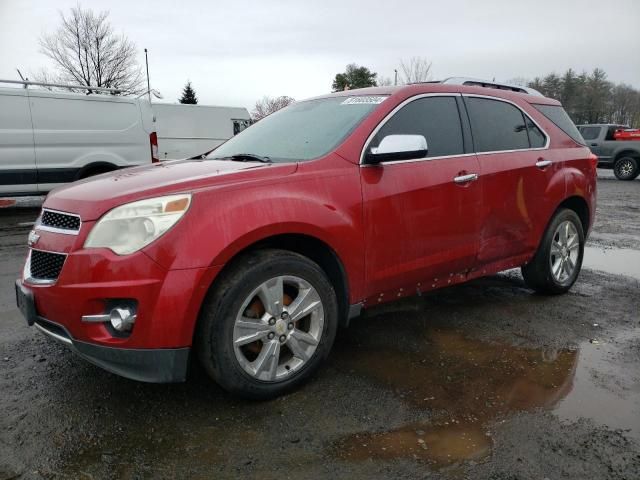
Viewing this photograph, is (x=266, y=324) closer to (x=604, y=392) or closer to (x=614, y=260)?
Result: (x=604, y=392)

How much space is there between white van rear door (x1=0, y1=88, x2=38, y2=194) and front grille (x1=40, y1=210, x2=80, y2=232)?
7259mm

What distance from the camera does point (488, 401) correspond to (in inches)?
106

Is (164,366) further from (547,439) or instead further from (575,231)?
(575,231)

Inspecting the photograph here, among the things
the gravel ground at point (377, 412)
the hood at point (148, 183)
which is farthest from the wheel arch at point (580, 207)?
the hood at point (148, 183)

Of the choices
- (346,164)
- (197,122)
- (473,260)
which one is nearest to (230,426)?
(346,164)

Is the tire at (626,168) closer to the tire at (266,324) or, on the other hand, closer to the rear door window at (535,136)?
the rear door window at (535,136)

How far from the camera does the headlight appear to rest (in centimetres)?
233

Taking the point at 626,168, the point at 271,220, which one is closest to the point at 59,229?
the point at 271,220

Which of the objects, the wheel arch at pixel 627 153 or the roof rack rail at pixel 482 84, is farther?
the wheel arch at pixel 627 153

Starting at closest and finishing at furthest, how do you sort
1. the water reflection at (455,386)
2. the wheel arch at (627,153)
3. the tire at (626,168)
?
the water reflection at (455,386) < the wheel arch at (627,153) < the tire at (626,168)

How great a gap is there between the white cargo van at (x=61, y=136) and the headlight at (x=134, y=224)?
25.6ft

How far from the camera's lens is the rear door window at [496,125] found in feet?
12.4

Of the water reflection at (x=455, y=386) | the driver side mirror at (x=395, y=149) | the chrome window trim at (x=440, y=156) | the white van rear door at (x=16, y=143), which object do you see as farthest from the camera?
the white van rear door at (x=16, y=143)

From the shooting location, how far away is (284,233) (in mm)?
2654
